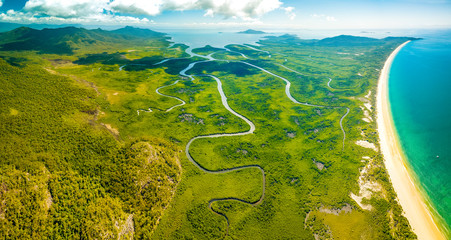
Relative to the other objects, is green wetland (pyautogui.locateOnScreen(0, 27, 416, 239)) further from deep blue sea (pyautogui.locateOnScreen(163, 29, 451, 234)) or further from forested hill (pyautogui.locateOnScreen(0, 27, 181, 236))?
deep blue sea (pyautogui.locateOnScreen(163, 29, 451, 234))

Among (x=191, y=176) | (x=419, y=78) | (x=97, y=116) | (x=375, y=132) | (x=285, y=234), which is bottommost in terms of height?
(x=285, y=234)

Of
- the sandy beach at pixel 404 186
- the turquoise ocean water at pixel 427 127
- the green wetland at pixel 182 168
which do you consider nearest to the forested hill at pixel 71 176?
the green wetland at pixel 182 168

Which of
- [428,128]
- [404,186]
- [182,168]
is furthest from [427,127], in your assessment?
[182,168]

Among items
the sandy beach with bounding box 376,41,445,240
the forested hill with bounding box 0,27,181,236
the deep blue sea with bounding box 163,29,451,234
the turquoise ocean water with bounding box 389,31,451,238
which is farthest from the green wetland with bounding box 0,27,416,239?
the turquoise ocean water with bounding box 389,31,451,238

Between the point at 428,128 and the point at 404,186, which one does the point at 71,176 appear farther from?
the point at 428,128

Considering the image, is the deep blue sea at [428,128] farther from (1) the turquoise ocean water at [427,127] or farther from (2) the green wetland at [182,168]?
(2) the green wetland at [182,168]

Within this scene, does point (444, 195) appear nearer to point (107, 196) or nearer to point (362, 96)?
point (362, 96)

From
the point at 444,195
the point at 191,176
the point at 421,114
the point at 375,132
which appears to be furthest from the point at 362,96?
the point at 191,176
